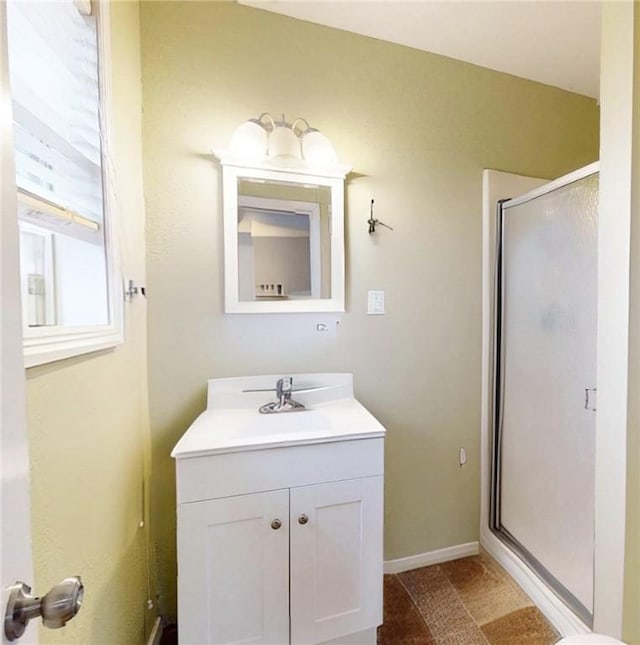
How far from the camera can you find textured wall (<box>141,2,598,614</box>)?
4.49ft

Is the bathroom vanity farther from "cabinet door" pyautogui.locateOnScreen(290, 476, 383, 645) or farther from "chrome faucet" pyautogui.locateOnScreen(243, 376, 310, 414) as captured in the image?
"chrome faucet" pyautogui.locateOnScreen(243, 376, 310, 414)

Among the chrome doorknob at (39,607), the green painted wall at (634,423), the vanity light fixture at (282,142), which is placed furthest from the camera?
the vanity light fixture at (282,142)

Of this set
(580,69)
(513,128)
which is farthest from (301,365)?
(580,69)

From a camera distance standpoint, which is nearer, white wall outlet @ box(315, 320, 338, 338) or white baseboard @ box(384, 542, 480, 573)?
white wall outlet @ box(315, 320, 338, 338)

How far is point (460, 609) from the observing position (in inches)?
57.3

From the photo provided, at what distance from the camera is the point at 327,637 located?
1162mm

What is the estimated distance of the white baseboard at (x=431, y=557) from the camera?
1.65 meters

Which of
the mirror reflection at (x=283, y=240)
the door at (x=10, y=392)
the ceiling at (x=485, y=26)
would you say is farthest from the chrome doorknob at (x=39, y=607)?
the ceiling at (x=485, y=26)

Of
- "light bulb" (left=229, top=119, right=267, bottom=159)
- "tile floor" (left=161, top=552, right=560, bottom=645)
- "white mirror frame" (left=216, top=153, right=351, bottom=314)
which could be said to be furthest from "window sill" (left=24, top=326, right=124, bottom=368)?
"tile floor" (left=161, top=552, right=560, bottom=645)

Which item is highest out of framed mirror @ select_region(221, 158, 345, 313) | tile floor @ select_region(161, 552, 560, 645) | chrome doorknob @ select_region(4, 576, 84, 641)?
framed mirror @ select_region(221, 158, 345, 313)

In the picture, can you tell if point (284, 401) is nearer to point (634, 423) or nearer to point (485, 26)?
point (634, 423)

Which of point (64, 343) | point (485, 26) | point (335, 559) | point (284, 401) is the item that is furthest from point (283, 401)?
point (485, 26)

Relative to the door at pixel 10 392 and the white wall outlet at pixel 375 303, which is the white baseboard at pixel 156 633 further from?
the white wall outlet at pixel 375 303

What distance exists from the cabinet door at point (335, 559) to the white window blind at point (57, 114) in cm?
103
